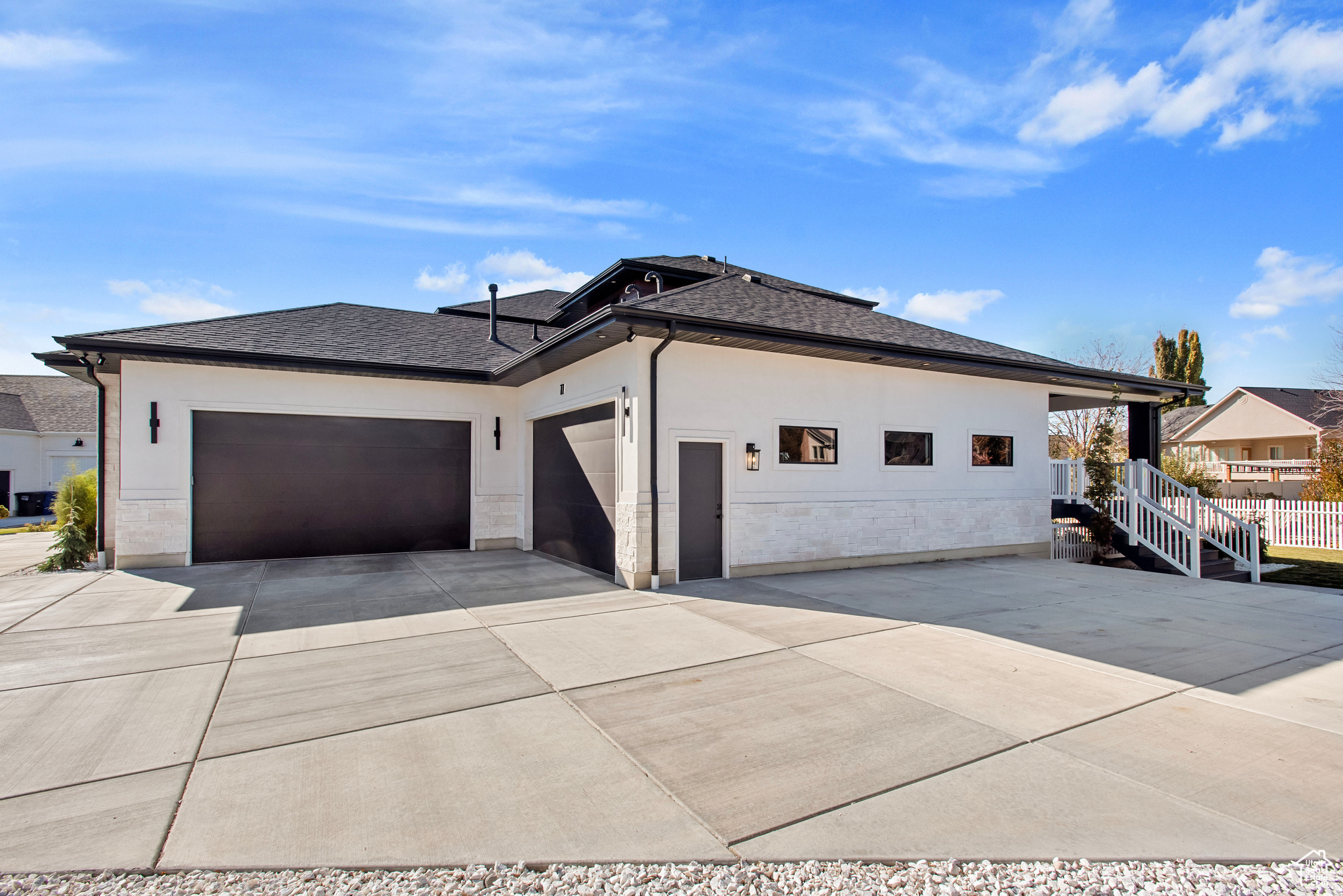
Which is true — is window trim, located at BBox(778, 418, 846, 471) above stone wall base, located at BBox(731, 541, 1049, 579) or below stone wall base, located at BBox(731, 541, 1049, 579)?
above

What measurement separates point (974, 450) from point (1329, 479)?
16.6 metres

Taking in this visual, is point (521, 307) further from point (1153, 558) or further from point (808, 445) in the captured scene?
point (1153, 558)

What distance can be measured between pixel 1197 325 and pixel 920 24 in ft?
168

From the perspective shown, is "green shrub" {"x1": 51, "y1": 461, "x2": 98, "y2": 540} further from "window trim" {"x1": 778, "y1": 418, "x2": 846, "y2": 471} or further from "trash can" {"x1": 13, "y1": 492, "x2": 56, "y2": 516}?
"trash can" {"x1": 13, "y1": 492, "x2": 56, "y2": 516}

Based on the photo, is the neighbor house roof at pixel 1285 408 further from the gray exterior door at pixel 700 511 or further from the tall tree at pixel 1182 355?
the gray exterior door at pixel 700 511

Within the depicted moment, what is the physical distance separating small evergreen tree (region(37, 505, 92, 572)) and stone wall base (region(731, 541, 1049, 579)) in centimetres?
1087

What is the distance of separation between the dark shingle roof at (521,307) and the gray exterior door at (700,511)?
25.7ft

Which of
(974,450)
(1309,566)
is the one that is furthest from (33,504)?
(1309,566)

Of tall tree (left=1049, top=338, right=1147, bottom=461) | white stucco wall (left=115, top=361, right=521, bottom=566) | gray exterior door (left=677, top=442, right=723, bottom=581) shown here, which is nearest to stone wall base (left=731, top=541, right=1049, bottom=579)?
gray exterior door (left=677, top=442, right=723, bottom=581)

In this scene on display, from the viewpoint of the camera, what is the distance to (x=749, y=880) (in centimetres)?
238

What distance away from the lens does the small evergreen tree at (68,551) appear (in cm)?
1002

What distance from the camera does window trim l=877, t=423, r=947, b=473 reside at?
10.4m

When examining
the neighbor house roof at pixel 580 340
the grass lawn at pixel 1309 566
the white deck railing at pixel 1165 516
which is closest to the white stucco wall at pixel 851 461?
the neighbor house roof at pixel 580 340

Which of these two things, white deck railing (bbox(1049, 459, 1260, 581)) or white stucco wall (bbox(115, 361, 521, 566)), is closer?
white stucco wall (bbox(115, 361, 521, 566))
